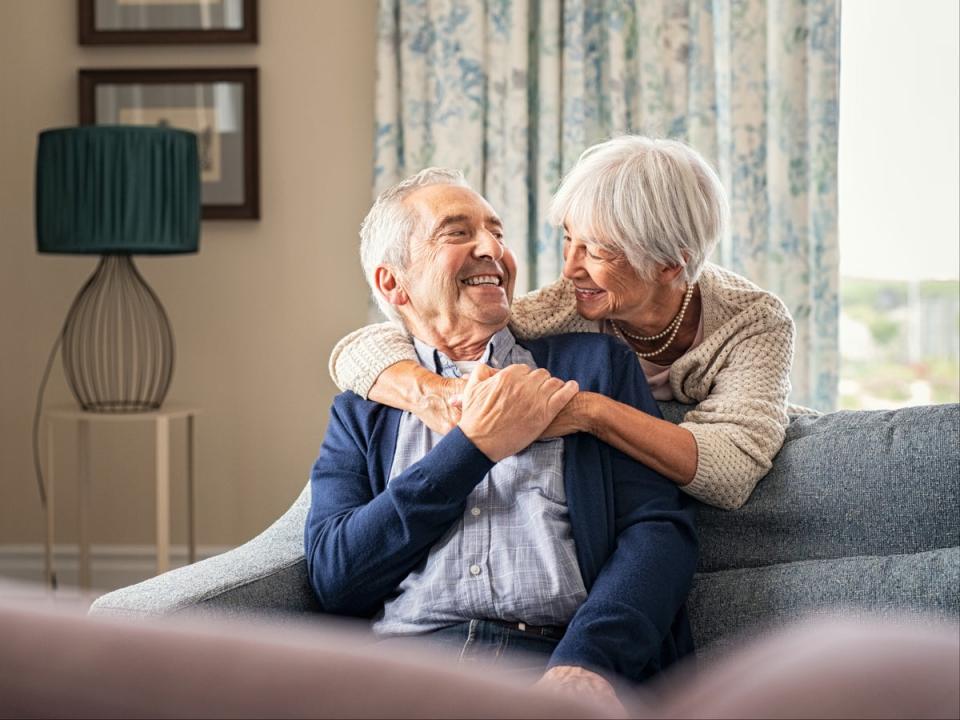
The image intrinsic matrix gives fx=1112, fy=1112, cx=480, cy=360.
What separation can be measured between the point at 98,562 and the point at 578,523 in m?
2.57

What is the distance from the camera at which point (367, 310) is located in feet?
11.8

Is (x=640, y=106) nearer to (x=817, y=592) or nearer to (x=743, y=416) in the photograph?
(x=743, y=416)

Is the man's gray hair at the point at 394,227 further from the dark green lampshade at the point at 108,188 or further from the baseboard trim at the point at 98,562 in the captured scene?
the baseboard trim at the point at 98,562

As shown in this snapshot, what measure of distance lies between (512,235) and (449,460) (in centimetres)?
196

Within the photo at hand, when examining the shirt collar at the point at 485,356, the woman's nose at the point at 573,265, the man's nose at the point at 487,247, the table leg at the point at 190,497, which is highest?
the man's nose at the point at 487,247

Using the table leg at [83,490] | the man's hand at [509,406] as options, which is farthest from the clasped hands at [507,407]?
the table leg at [83,490]

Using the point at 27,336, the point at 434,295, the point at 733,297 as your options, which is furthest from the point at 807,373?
the point at 27,336

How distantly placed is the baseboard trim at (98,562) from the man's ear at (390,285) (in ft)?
6.67

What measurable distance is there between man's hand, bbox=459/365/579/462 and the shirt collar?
0.16 m

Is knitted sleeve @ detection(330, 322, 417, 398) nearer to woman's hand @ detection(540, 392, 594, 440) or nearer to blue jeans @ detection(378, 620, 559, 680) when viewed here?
woman's hand @ detection(540, 392, 594, 440)

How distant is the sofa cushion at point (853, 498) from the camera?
161 centimetres

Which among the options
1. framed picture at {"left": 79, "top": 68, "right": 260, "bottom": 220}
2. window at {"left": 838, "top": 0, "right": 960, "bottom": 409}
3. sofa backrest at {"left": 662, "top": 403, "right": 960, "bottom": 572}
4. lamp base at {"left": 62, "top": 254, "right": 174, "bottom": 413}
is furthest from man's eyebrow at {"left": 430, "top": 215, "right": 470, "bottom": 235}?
window at {"left": 838, "top": 0, "right": 960, "bottom": 409}

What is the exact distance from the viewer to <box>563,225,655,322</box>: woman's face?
1.90m

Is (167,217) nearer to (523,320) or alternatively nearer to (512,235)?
(512,235)
